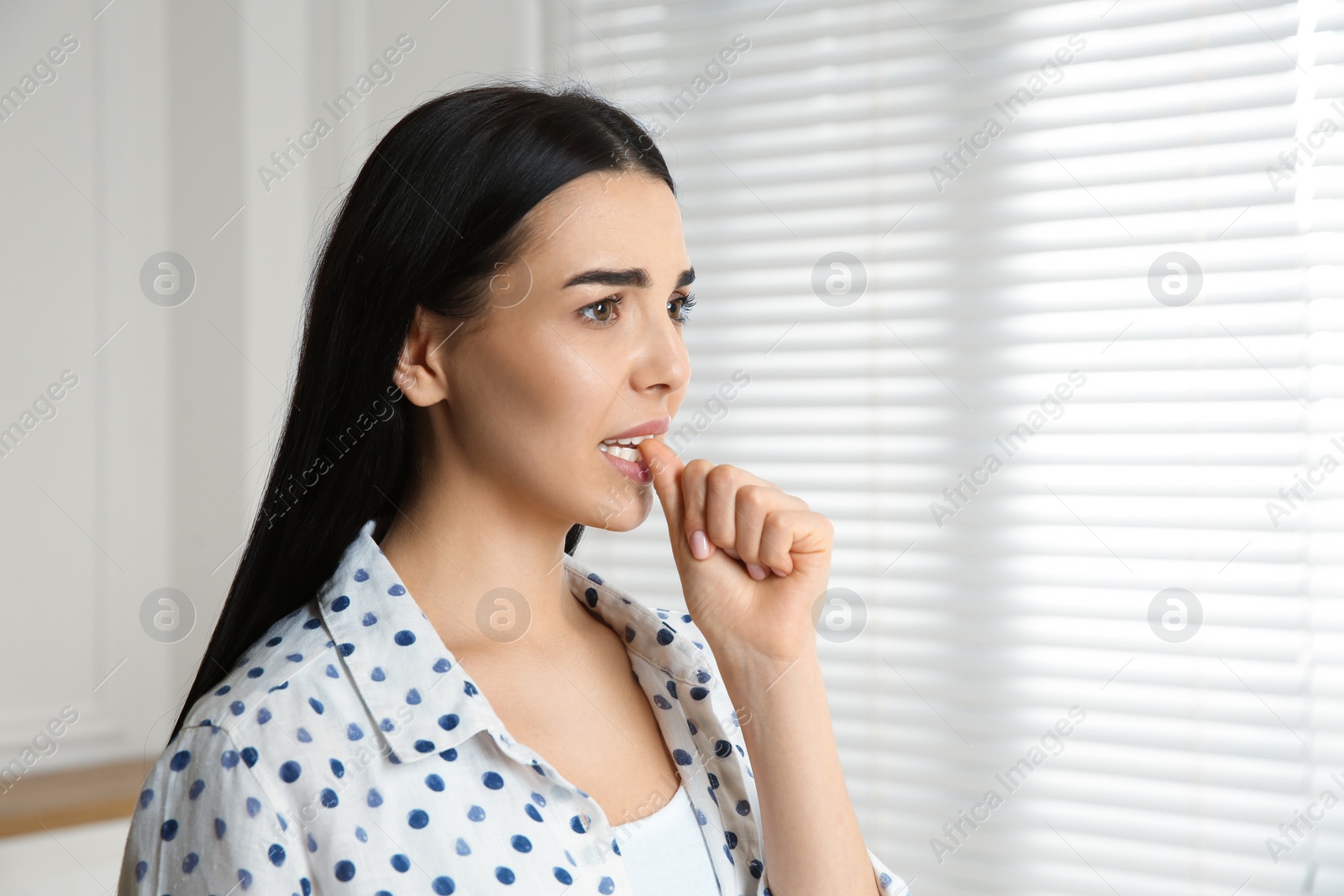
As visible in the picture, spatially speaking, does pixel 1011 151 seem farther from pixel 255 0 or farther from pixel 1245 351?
pixel 255 0

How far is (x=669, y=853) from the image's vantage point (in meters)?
1.00

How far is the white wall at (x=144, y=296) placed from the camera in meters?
2.06

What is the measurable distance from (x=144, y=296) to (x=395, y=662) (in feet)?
5.46

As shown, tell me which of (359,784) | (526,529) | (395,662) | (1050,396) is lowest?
(359,784)

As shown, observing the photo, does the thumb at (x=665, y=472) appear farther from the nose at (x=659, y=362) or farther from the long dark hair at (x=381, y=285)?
the long dark hair at (x=381, y=285)

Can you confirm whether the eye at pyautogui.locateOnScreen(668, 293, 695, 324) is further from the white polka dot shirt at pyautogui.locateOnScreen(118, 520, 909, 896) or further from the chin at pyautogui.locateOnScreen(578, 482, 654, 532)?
the white polka dot shirt at pyautogui.locateOnScreen(118, 520, 909, 896)

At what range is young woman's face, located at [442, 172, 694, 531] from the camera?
98 centimetres

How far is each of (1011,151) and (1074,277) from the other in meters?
0.26

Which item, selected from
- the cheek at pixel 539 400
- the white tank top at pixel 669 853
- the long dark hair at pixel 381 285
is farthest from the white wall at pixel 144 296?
the white tank top at pixel 669 853

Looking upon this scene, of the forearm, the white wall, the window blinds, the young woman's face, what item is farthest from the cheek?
the white wall

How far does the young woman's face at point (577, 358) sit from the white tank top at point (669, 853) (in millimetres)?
291

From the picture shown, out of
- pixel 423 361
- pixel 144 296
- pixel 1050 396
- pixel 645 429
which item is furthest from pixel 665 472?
pixel 144 296

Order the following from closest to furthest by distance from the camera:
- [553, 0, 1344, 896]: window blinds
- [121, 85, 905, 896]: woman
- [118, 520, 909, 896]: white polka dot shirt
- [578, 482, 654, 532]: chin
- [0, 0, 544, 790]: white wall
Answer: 1. [118, 520, 909, 896]: white polka dot shirt
2. [121, 85, 905, 896]: woman
3. [578, 482, 654, 532]: chin
4. [553, 0, 1344, 896]: window blinds
5. [0, 0, 544, 790]: white wall

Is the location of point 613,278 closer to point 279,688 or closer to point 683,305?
point 683,305
